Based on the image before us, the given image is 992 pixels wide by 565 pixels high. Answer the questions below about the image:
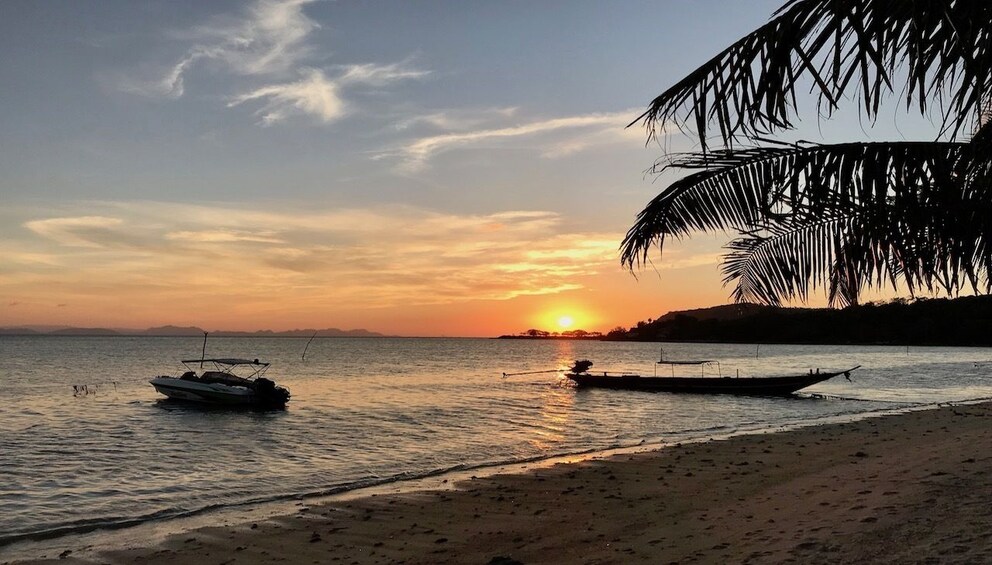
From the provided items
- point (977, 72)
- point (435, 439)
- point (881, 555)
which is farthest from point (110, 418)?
point (977, 72)

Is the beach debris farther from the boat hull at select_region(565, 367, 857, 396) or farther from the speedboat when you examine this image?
the boat hull at select_region(565, 367, 857, 396)

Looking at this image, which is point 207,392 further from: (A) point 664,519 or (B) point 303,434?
(A) point 664,519

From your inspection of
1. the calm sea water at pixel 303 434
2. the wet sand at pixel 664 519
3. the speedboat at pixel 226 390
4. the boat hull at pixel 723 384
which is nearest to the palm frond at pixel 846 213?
the wet sand at pixel 664 519

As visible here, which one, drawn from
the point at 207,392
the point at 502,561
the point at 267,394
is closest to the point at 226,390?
the point at 207,392

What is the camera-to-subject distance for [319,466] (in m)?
18.9

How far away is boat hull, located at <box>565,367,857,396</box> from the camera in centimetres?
4162

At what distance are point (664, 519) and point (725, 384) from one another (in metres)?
35.3

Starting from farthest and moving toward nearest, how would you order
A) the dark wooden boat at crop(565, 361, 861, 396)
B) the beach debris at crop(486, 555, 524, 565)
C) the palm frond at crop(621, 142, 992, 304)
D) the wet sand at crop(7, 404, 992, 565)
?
the dark wooden boat at crop(565, 361, 861, 396) < the beach debris at crop(486, 555, 524, 565) < the wet sand at crop(7, 404, 992, 565) < the palm frond at crop(621, 142, 992, 304)

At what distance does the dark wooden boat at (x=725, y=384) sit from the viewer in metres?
41.6

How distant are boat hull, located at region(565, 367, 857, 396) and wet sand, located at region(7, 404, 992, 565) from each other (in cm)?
2617

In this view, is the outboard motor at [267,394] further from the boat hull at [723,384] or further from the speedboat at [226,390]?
the boat hull at [723,384]

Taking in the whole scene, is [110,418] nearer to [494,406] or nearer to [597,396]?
[494,406]

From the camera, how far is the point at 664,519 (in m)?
10.2

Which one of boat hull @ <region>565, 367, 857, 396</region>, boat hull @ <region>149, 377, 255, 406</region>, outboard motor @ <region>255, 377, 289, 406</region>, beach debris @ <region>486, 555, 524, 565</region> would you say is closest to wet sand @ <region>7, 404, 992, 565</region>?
beach debris @ <region>486, 555, 524, 565</region>
